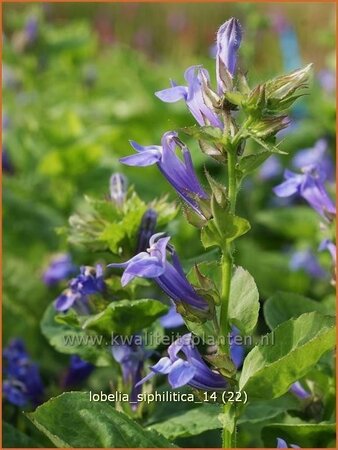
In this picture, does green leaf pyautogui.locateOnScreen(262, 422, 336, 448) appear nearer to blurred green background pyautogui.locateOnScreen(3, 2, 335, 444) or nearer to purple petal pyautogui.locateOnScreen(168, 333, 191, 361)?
purple petal pyautogui.locateOnScreen(168, 333, 191, 361)

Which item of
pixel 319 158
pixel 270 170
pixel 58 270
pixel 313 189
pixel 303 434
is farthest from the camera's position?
pixel 270 170

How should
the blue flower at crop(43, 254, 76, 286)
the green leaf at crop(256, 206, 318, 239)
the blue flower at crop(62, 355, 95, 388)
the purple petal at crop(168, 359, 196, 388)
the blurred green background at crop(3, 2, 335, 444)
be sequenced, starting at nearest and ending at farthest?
the purple petal at crop(168, 359, 196, 388), the blue flower at crop(62, 355, 95, 388), the blue flower at crop(43, 254, 76, 286), the blurred green background at crop(3, 2, 335, 444), the green leaf at crop(256, 206, 318, 239)

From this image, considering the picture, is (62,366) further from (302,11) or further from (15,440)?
(302,11)

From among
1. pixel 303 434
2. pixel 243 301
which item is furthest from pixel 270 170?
pixel 243 301

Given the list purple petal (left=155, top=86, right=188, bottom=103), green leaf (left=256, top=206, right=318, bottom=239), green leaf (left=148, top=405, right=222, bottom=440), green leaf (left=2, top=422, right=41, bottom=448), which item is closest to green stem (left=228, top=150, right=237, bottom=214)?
purple petal (left=155, top=86, right=188, bottom=103)

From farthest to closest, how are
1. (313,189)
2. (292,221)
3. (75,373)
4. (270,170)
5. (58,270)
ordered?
(270,170) < (292,221) < (58,270) < (75,373) < (313,189)

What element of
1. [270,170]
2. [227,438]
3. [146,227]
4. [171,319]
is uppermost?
[270,170]

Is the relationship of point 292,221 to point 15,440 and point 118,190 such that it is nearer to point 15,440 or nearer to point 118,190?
point 118,190

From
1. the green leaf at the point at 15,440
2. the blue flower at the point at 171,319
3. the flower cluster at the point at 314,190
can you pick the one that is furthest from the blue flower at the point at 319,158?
the green leaf at the point at 15,440
